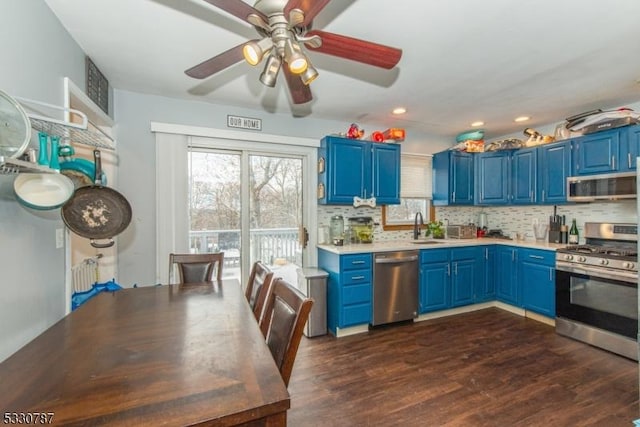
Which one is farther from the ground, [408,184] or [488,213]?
[408,184]

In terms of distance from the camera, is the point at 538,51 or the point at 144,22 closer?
the point at 144,22

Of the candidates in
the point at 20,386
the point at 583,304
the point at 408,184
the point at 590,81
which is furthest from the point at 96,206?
the point at 583,304

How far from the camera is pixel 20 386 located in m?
0.85

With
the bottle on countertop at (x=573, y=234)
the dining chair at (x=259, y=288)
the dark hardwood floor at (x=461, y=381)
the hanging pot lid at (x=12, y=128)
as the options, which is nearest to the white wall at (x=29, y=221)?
the hanging pot lid at (x=12, y=128)

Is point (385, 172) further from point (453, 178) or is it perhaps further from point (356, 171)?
point (453, 178)

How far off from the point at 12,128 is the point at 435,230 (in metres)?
4.03

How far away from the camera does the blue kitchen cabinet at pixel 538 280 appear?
3104 millimetres

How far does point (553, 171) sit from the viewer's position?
11.0 ft

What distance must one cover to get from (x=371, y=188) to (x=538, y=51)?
1915mm

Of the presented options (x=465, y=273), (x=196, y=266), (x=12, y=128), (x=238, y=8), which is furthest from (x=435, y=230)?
(x=12, y=128)

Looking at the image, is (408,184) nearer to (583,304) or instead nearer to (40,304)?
(583,304)

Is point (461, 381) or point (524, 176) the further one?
point (524, 176)

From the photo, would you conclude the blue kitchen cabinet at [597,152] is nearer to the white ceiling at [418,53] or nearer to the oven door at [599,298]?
the white ceiling at [418,53]

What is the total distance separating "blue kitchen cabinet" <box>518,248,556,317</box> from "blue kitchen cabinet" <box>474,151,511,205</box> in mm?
837
